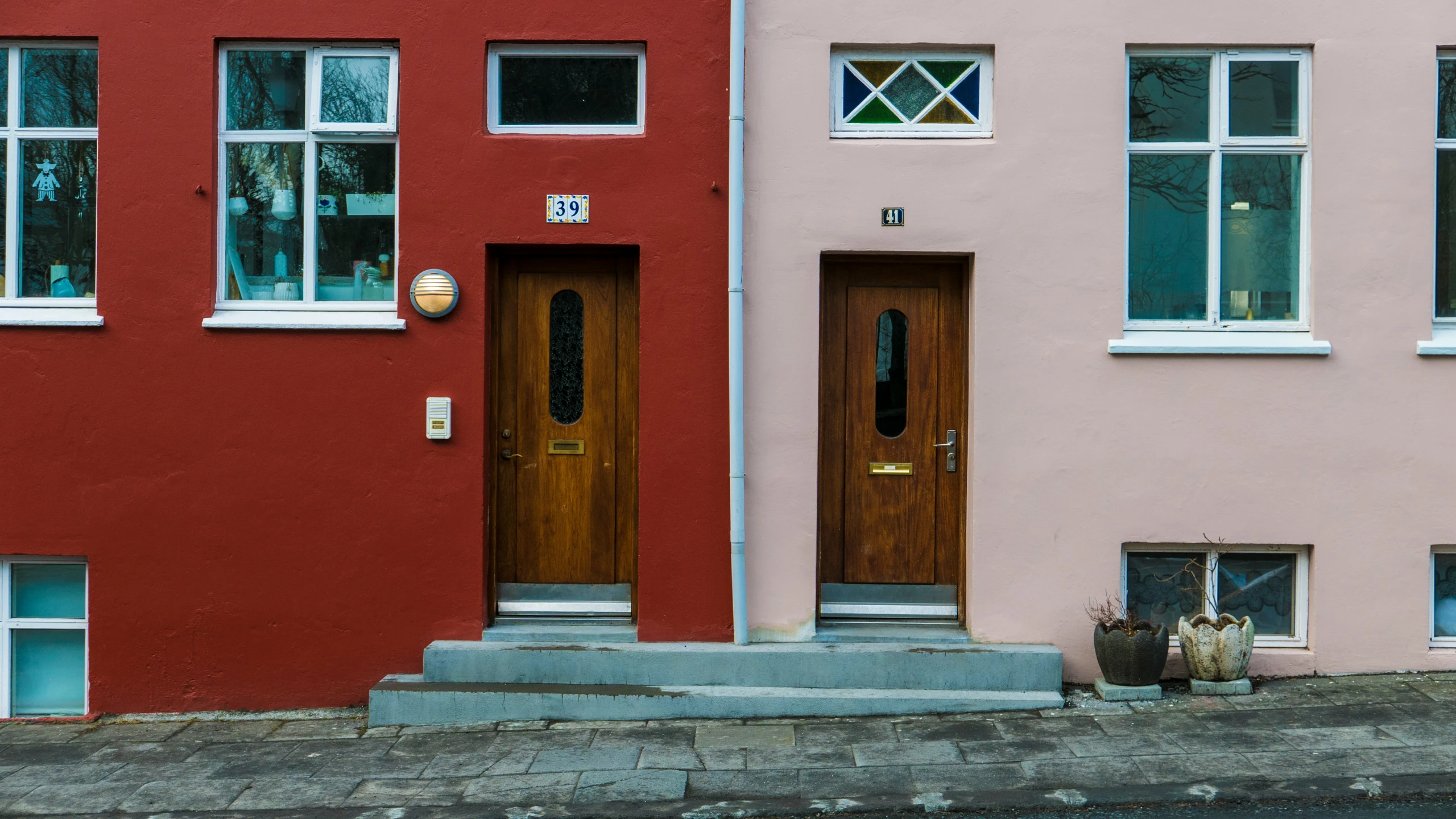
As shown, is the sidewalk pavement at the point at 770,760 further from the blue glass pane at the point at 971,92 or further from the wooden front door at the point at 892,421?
the blue glass pane at the point at 971,92

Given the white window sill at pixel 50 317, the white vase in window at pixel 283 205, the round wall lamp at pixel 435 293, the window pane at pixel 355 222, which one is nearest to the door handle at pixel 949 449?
the round wall lamp at pixel 435 293

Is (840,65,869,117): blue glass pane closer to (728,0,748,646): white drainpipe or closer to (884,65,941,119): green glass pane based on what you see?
(884,65,941,119): green glass pane

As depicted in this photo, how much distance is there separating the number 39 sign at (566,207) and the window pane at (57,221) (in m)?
2.79

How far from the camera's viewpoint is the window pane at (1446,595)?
7051 mm

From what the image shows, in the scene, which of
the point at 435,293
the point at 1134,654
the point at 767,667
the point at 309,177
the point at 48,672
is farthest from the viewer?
the point at 48,672

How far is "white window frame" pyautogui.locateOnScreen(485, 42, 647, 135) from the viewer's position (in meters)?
7.00

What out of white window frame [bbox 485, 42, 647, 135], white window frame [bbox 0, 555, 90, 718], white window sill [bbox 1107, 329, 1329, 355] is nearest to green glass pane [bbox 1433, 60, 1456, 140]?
white window sill [bbox 1107, 329, 1329, 355]

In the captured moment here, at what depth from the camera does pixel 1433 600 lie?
6977 millimetres

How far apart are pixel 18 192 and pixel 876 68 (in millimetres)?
5219

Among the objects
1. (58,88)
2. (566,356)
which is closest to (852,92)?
(566,356)

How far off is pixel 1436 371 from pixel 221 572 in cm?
723

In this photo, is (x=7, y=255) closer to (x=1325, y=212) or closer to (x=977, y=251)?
(x=977, y=251)

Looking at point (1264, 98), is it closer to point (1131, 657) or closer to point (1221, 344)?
point (1221, 344)

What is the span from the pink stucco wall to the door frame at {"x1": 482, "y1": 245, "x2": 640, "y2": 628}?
0.77 m
